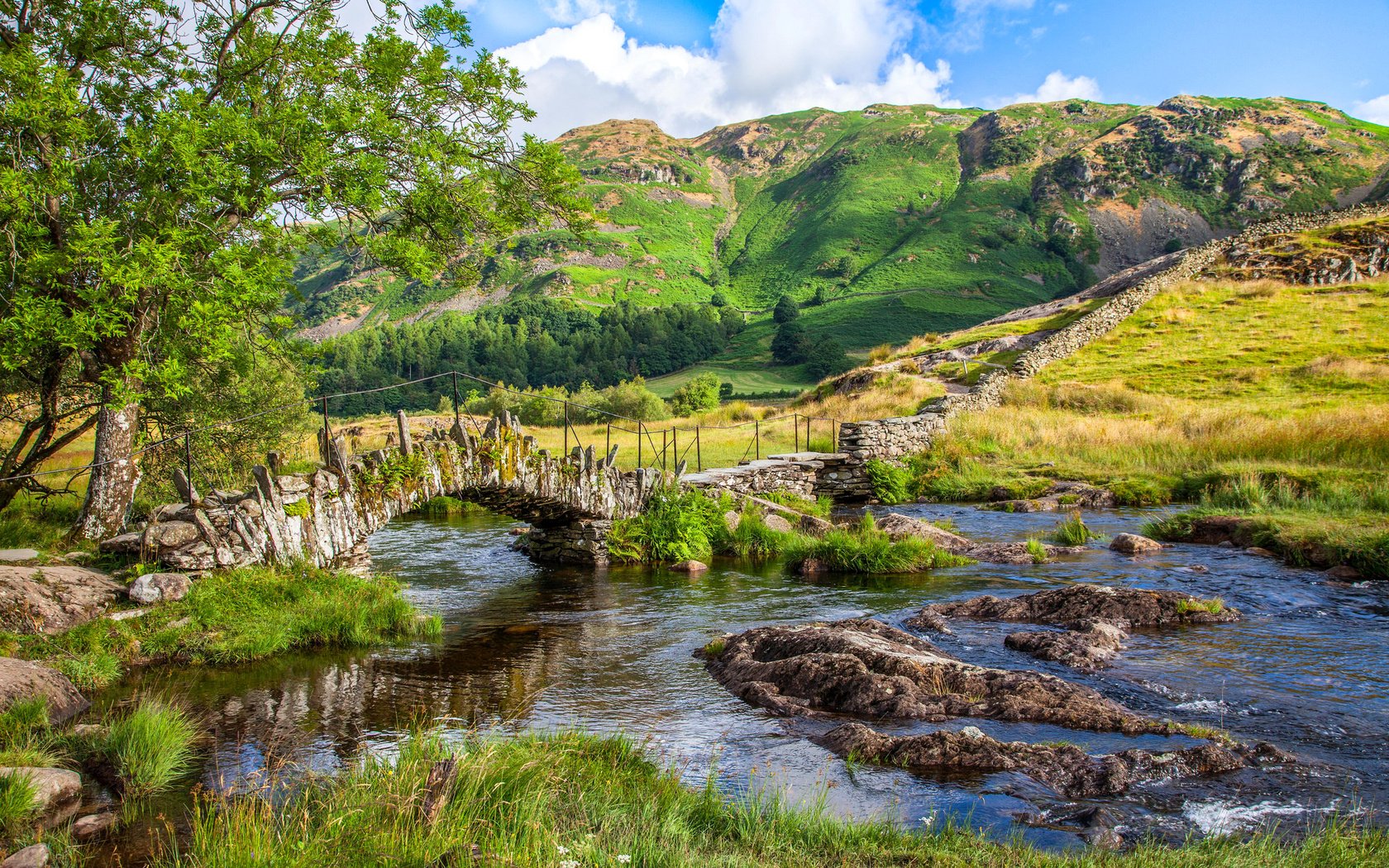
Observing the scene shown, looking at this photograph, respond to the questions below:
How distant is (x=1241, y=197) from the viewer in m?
191

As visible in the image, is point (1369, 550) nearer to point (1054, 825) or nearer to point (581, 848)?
point (1054, 825)

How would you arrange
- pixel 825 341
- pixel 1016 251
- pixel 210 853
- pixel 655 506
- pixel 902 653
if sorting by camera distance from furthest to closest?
1. pixel 1016 251
2. pixel 825 341
3. pixel 655 506
4. pixel 902 653
5. pixel 210 853


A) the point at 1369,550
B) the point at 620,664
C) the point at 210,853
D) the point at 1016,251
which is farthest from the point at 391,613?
the point at 1016,251

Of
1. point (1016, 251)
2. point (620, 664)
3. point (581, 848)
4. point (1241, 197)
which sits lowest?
point (620, 664)

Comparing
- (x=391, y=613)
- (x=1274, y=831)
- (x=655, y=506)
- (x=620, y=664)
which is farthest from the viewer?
(x=655, y=506)

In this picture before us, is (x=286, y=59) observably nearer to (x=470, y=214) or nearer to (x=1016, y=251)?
(x=470, y=214)

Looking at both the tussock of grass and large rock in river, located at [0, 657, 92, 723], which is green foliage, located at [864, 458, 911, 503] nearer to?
the tussock of grass

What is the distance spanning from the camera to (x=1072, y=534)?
1808 cm

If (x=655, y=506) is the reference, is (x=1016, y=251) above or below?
above

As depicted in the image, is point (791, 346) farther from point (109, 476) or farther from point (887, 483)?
point (109, 476)

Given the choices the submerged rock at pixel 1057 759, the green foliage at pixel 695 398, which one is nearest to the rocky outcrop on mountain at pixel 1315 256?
the green foliage at pixel 695 398

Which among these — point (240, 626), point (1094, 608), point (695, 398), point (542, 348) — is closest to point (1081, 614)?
point (1094, 608)

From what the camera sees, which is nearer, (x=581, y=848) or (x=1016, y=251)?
(x=581, y=848)

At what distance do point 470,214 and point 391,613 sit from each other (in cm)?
787
